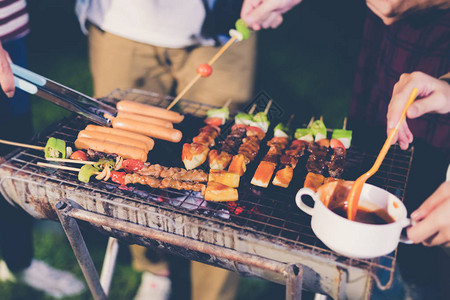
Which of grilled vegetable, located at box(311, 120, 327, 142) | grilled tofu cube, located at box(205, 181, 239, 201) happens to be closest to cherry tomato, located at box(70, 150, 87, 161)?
grilled tofu cube, located at box(205, 181, 239, 201)

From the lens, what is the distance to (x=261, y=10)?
354cm

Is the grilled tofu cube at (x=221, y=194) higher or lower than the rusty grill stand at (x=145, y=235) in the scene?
higher

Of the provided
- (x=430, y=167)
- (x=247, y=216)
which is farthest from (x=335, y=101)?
(x=247, y=216)

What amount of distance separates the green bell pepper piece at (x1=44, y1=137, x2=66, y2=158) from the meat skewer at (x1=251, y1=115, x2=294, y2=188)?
130cm

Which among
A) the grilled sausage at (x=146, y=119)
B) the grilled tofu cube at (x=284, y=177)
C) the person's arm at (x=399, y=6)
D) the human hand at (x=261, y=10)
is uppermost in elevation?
the person's arm at (x=399, y=6)

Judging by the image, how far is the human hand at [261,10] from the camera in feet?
11.6

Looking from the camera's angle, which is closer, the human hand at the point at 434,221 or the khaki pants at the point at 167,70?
the human hand at the point at 434,221

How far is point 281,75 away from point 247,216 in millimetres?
5512

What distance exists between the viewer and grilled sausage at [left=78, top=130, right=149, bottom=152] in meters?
2.86

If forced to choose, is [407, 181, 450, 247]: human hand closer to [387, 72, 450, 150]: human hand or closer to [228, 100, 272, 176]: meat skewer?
[387, 72, 450, 150]: human hand

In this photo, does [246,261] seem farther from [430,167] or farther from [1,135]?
[1,135]

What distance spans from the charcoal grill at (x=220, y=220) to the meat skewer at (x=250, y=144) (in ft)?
0.25

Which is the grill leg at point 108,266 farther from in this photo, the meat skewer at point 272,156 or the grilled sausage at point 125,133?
the meat skewer at point 272,156

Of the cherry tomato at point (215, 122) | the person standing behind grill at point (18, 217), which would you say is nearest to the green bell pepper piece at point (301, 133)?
the cherry tomato at point (215, 122)
